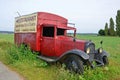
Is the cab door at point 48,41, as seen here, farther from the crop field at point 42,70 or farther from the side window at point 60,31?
the crop field at point 42,70

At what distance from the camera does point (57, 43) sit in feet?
38.7

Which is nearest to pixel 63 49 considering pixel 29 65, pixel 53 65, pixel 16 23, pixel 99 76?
pixel 53 65

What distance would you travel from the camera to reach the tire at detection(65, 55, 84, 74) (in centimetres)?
946

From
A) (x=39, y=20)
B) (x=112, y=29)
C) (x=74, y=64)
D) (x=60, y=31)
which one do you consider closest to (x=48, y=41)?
(x=60, y=31)

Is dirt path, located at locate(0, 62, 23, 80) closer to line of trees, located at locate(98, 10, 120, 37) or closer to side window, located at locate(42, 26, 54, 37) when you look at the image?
side window, located at locate(42, 26, 54, 37)

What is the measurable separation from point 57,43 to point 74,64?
2241 mm

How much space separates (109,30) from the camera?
90250 millimetres

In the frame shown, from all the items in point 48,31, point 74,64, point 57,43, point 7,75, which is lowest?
point 7,75

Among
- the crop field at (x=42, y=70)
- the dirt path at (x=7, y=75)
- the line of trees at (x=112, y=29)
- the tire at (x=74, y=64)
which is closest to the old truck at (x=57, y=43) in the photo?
the tire at (x=74, y=64)

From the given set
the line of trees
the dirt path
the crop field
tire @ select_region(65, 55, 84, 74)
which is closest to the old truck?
tire @ select_region(65, 55, 84, 74)

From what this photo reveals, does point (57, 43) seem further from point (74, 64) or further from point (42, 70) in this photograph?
point (74, 64)

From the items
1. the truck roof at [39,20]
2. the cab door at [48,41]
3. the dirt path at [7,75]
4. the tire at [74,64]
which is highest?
the truck roof at [39,20]

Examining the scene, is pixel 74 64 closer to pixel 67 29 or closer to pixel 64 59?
pixel 64 59

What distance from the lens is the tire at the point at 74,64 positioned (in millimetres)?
9461
